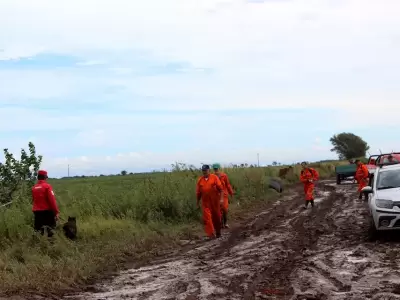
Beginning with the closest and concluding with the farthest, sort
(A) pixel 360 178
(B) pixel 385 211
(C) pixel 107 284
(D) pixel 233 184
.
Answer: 1. (C) pixel 107 284
2. (B) pixel 385 211
3. (A) pixel 360 178
4. (D) pixel 233 184

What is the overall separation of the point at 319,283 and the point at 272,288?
2.35ft

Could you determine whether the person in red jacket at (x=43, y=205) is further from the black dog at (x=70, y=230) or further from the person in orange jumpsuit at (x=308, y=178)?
the person in orange jumpsuit at (x=308, y=178)

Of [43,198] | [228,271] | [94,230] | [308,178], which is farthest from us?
[308,178]

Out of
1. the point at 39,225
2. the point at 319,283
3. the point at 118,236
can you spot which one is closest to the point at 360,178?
the point at 118,236

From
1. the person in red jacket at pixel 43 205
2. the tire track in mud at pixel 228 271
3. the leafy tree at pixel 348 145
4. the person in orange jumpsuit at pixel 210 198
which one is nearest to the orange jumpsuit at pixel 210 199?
the person in orange jumpsuit at pixel 210 198

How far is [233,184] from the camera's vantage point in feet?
94.7

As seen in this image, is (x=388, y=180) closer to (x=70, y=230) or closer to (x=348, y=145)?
(x=70, y=230)

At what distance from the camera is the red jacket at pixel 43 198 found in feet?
41.9

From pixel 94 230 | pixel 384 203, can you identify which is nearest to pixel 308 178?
pixel 384 203

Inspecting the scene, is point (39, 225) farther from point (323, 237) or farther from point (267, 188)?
point (267, 188)

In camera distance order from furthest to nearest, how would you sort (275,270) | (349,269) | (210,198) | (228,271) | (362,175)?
(362,175), (210,198), (228,271), (275,270), (349,269)

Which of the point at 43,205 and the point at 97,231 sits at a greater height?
the point at 43,205

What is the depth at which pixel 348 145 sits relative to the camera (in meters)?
104

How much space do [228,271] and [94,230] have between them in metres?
5.60
